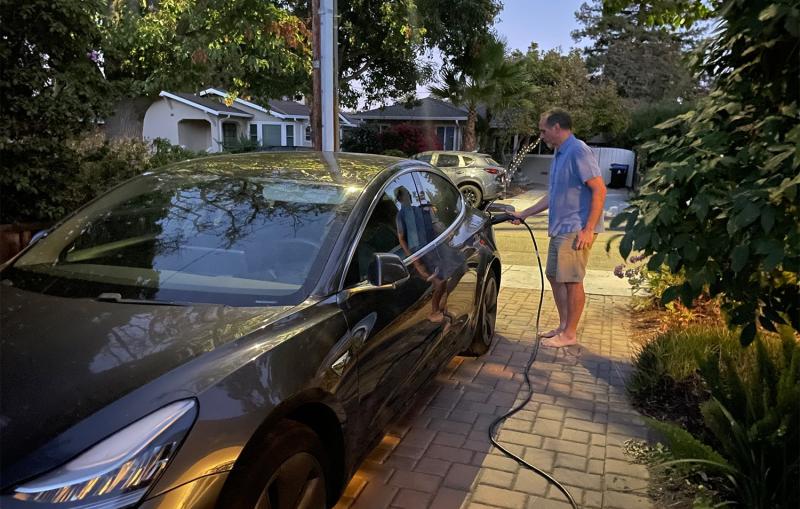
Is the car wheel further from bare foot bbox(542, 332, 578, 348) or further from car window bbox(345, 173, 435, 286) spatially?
car window bbox(345, 173, 435, 286)

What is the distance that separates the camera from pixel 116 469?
158cm

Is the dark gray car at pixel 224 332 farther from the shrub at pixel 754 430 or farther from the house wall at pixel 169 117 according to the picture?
the house wall at pixel 169 117

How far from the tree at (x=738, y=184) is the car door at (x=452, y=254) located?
59.1 inches

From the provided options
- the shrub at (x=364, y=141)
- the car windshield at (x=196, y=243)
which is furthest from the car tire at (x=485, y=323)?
the shrub at (x=364, y=141)

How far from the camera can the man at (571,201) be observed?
4.76 m

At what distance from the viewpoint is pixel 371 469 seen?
316cm

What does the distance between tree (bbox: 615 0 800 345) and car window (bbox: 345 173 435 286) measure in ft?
3.76

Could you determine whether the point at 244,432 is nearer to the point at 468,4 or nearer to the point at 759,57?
the point at 759,57

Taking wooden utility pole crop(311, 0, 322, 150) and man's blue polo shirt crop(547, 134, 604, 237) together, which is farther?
wooden utility pole crop(311, 0, 322, 150)

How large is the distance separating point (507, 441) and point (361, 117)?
2825cm

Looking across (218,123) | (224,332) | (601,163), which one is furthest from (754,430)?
(218,123)

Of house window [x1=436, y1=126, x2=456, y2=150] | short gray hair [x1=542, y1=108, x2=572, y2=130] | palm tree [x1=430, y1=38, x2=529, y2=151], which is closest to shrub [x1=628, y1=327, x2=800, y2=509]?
short gray hair [x1=542, y1=108, x2=572, y2=130]

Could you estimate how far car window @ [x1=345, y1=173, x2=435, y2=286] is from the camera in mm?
2830

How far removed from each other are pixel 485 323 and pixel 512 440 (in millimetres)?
1432
